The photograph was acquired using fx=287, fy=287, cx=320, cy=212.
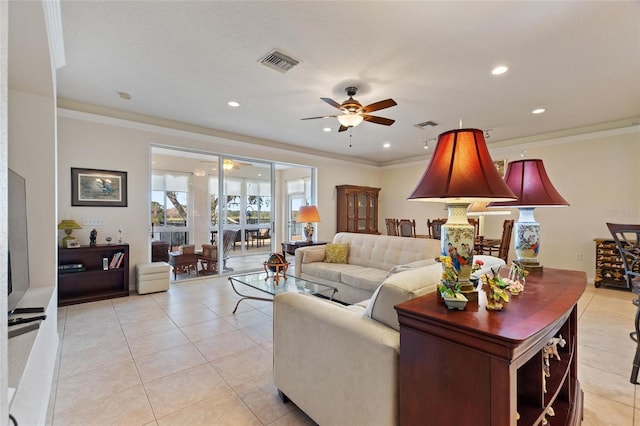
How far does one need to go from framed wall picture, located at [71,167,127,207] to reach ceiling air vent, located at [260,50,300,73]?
3.02m

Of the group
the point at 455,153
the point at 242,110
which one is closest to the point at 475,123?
the point at 242,110

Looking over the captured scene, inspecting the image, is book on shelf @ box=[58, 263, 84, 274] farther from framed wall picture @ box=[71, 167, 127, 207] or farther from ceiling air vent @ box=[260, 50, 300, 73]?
ceiling air vent @ box=[260, 50, 300, 73]

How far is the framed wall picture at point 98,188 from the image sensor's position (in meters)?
4.00

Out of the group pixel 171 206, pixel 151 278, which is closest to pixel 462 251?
pixel 151 278

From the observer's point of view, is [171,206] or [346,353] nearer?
[346,353]

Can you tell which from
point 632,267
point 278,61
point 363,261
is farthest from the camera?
point 363,261

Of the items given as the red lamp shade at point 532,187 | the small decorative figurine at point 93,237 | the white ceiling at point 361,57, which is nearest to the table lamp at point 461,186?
the red lamp shade at point 532,187

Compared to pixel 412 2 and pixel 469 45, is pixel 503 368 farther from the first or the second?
pixel 469 45

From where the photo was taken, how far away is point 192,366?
2.27 meters

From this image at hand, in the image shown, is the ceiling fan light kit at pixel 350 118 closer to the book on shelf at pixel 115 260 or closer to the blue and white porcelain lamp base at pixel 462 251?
the blue and white porcelain lamp base at pixel 462 251

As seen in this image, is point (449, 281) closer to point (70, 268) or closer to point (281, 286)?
point (281, 286)

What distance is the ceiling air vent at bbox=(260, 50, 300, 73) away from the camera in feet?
8.88

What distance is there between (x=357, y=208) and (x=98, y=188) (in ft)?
17.5

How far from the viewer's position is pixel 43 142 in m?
2.26
